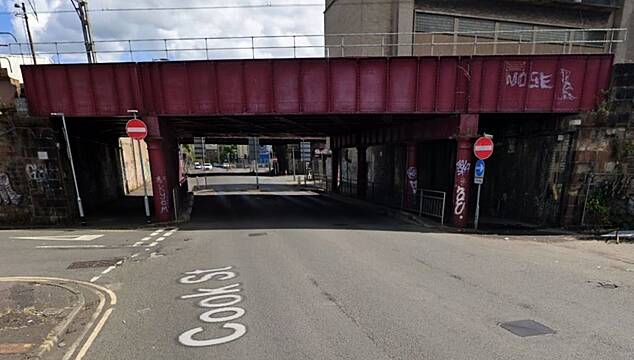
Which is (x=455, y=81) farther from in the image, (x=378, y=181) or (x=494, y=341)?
(x=378, y=181)

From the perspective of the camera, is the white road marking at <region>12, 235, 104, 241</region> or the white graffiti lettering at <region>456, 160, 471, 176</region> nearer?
the white road marking at <region>12, 235, 104, 241</region>

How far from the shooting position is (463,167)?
1317 centimetres

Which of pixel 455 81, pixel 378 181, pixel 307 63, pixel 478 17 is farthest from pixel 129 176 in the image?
pixel 478 17

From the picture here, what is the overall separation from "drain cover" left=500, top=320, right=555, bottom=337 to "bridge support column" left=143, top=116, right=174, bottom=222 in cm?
1283

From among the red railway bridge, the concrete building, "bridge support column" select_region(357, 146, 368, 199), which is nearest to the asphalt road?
the red railway bridge

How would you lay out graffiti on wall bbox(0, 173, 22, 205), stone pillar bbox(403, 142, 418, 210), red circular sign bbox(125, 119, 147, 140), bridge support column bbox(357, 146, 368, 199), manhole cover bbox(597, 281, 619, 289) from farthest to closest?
bridge support column bbox(357, 146, 368, 199)
stone pillar bbox(403, 142, 418, 210)
graffiti on wall bbox(0, 173, 22, 205)
red circular sign bbox(125, 119, 147, 140)
manhole cover bbox(597, 281, 619, 289)

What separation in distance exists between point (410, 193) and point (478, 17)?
1449 centimetres

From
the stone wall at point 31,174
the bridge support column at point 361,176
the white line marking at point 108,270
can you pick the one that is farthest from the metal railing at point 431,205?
the stone wall at point 31,174

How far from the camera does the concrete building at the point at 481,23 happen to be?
22469 mm

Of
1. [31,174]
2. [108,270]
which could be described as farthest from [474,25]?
[31,174]

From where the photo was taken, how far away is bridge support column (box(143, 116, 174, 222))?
13.5 meters

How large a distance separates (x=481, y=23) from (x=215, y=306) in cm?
2516

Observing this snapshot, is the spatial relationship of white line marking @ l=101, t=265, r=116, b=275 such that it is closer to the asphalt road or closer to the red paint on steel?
the asphalt road

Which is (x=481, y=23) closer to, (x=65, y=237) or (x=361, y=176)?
(x=361, y=176)
